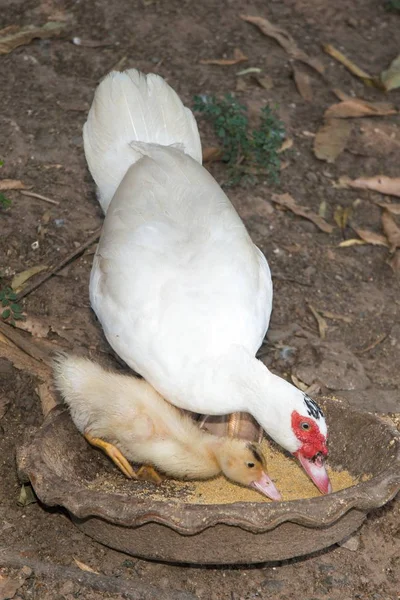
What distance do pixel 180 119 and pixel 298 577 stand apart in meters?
2.49

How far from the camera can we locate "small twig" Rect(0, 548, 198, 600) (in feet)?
11.8

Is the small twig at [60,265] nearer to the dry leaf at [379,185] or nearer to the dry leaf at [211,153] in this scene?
the dry leaf at [211,153]

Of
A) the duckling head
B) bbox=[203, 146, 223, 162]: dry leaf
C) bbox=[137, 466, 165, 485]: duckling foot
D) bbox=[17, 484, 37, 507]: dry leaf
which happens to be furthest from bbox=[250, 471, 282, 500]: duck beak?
bbox=[203, 146, 223, 162]: dry leaf

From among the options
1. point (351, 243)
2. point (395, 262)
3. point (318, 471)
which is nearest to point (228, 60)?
point (351, 243)

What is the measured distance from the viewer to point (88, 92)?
6.42 metres

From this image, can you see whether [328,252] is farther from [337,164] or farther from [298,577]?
[298,577]

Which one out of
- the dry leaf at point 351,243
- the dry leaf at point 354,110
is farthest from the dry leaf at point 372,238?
the dry leaf at point 354,110

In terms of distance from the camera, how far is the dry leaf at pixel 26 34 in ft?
21.6

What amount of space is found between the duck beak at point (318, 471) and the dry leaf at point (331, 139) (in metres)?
3.09

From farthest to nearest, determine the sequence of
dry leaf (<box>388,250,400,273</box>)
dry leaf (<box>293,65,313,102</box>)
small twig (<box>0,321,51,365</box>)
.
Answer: dry leaf (<box>293,65,313,102</box>), dry leaf (<box>388,250,400,273</box>), small twig (<box>0,321,51,365</box>)

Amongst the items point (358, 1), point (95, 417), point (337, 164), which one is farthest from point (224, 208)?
point (358, 1)

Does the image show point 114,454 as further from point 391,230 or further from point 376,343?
point 391,230

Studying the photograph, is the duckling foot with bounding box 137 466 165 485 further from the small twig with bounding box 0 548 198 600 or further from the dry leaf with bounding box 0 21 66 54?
the dry leaf with bounding box 0 21 66 54

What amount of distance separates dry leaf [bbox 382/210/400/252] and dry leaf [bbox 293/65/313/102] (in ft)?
4.06
